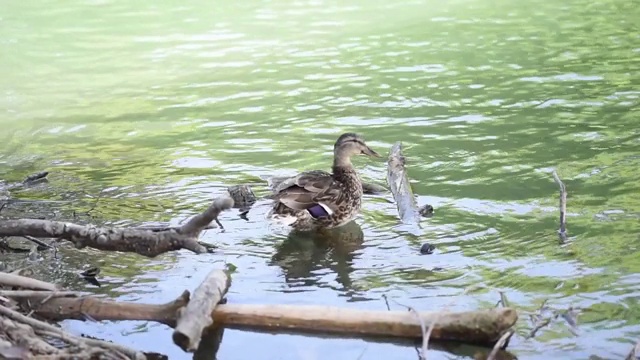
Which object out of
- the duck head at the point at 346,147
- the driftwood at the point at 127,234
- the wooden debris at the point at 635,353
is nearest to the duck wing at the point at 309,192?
the duck head at the point at 346,147

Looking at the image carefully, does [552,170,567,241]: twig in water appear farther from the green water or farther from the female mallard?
the female mallard

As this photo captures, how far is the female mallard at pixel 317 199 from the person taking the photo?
8.28 metres

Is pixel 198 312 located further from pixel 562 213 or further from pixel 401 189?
pixel 401 189

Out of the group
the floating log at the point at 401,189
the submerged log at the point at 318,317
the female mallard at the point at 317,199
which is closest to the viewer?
the submerged log at the point at 318,317

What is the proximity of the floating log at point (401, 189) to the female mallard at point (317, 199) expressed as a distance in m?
0.30

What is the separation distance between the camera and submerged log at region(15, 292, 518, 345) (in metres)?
5.52

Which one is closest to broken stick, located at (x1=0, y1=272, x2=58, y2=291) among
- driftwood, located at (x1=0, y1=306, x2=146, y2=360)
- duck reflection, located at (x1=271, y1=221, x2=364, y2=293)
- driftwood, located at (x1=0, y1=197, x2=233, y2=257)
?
driftwood, located at (x1=0, y1=306, x2=146, y2=360)

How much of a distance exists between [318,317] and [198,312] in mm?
660

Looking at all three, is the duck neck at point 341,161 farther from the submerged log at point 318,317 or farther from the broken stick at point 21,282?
the broken stick at point 21,282

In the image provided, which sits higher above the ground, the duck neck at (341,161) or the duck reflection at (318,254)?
the duck neck at (341,161)

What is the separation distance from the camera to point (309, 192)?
28.0 ft

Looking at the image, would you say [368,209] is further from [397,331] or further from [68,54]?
[68,54]

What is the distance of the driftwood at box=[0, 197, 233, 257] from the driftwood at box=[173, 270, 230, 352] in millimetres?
223

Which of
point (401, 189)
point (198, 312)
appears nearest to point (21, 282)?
point (198, 312)
